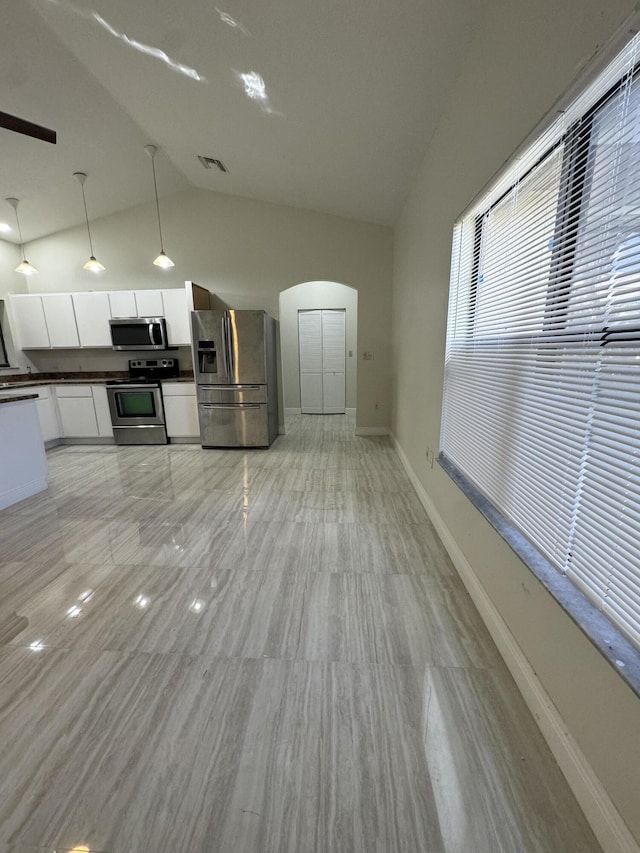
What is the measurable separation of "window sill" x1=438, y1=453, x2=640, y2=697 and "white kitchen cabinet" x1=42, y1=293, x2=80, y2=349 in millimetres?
5515

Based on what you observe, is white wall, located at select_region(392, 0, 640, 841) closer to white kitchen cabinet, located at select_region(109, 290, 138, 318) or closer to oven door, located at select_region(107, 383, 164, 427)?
oven door, located at select_region(107, 383, 164, 427)

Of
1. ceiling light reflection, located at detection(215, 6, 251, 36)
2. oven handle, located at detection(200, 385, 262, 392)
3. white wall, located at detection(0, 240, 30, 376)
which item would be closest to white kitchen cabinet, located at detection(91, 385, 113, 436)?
white wall, located at detection(0, 240, 30, 376)

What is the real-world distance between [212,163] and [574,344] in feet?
14.0

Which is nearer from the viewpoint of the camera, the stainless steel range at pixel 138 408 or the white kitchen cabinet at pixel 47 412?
the white kitchen cabinet at pixel 47 412

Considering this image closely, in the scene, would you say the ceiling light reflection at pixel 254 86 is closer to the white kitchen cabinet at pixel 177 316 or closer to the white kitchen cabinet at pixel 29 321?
the white kitchen cabinet at pixel 177 316

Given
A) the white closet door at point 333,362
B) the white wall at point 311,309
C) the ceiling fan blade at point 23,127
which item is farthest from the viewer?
the white closet door at point 333,362

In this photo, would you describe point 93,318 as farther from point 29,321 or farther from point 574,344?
point 574,344

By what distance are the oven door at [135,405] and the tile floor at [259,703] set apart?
2379mm

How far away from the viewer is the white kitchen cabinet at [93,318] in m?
4.50

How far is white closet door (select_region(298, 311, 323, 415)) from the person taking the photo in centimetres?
629

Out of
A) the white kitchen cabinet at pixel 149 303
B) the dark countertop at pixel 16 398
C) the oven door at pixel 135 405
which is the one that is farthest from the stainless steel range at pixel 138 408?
the dark countertop at pixel 16 398

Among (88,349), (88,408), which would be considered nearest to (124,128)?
(88,349)

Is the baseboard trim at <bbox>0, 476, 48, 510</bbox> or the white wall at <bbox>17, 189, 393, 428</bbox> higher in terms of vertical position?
the white wall at <bbox>17, 189, 393, 428</bbox>

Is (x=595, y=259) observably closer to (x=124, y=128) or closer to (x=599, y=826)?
(x=599, y=826)
